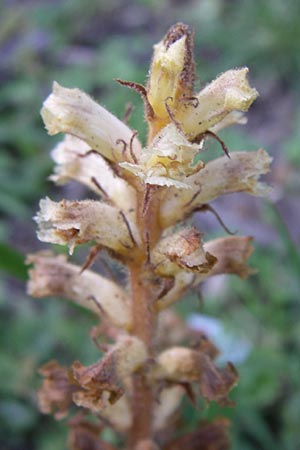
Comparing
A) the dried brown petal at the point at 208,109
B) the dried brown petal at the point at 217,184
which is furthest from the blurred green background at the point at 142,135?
the dried brown petal at the point at 208,109

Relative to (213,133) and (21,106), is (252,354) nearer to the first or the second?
(213,133)

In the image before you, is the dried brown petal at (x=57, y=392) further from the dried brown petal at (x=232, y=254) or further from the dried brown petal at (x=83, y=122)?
the dried brown petal at (x=83, y=122)

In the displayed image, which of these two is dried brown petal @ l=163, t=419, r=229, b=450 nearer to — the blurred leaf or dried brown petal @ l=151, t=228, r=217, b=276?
dried brown petal @ l=151, t=228, r=217, b=276

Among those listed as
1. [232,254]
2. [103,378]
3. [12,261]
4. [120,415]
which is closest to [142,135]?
[12,261]

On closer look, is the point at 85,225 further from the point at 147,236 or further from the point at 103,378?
the point at 103,378

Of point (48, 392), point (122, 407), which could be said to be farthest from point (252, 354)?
point (48, 392)

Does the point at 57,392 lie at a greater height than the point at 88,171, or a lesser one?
lesser

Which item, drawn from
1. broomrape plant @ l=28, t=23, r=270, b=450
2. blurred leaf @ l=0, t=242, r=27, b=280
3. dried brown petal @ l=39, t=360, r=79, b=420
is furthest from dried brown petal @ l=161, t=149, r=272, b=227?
blurred leaf @ l=0, t=242, r=27, b=280
